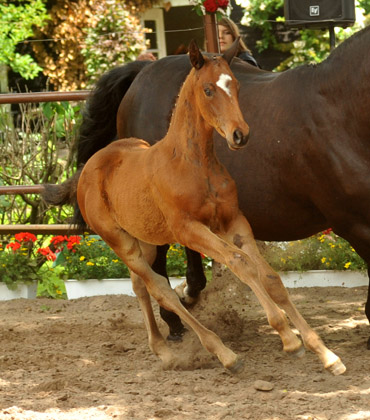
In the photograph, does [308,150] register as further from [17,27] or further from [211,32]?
[17,27]

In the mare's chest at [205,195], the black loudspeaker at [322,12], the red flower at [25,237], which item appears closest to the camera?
the mare's chest at [205,195]

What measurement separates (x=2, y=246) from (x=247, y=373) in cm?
348

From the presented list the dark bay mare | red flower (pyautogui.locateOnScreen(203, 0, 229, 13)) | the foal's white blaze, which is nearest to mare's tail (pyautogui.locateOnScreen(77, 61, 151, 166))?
red flower (pyautogui.locateOnScreen(203, 0, 229, 13))

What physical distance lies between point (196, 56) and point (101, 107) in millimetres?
2161

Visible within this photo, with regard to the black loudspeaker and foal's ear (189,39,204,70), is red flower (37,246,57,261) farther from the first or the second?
foal's ear (189,39,204,70)

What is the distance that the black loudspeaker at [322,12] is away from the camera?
23.2 feet

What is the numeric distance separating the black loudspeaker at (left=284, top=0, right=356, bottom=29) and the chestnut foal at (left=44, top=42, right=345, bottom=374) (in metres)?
3.35

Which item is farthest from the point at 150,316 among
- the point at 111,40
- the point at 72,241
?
the point at 111,40

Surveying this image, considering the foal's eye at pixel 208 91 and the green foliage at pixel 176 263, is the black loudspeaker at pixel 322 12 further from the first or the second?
the foal's eye at pixel 208 91

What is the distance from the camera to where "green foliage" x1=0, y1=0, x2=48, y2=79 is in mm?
12984

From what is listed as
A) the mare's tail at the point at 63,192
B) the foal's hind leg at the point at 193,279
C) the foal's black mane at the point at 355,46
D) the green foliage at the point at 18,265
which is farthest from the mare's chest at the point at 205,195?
the green foliage at the point at 18,265

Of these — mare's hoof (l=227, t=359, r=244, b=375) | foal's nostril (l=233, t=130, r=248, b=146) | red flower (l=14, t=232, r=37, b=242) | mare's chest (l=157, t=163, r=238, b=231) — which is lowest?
red flower (l=14, t=232, r=37, b=242)

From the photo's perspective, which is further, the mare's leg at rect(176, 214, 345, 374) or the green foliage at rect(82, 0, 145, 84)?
the green foliage at rect(82, 0, 145, 84)

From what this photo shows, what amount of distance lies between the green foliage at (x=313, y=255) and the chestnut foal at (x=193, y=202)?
2.12 meters
